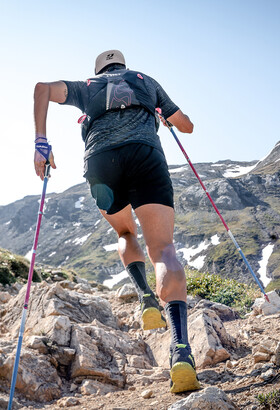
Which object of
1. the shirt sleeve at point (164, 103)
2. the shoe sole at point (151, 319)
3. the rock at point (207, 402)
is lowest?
the rock at point (207, 402)

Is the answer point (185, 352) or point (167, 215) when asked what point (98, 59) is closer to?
point (167, 215)

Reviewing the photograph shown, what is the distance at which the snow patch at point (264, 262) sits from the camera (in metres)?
111

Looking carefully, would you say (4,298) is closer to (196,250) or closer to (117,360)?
(117,360)

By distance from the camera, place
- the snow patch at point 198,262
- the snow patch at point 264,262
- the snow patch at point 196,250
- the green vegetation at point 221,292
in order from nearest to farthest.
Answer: the green vegetation at point 221,292 → the snow patch at point 264,262 → the snow patch at point 198,262 → the snow patch at point 196,250

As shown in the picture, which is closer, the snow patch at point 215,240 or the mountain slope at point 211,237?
the mountain slope at point 211,237

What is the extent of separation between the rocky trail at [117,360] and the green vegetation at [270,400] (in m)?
0.04

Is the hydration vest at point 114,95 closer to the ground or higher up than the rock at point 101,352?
higher up

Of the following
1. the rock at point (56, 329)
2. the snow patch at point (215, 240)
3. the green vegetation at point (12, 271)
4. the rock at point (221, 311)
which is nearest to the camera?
the rock at point (56, 329)

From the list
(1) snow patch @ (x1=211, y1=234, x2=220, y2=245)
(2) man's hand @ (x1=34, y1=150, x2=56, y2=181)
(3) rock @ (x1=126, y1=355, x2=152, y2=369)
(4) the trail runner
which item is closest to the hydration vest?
(4) the trail runner

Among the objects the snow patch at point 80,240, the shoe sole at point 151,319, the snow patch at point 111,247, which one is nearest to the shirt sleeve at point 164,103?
the shoe sole at point 151,319

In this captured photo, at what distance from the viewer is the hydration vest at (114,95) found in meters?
3.68

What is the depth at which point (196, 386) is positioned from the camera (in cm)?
286

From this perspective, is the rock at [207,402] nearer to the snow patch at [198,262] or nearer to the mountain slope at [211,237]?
the mountain slope at [211,237]

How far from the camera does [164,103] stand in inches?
171
